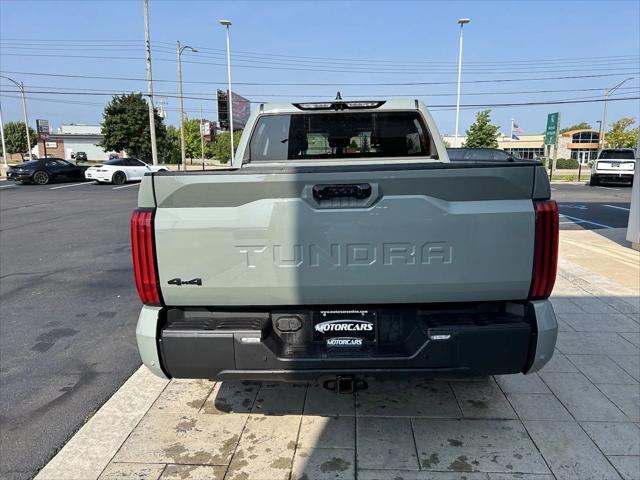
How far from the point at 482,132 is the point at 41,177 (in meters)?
30.2

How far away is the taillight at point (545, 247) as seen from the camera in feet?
8.06

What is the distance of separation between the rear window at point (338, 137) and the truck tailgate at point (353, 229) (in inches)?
71.6

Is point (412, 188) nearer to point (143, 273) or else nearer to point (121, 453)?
point (143, 273)

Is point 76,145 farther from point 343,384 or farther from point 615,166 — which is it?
point 343,384

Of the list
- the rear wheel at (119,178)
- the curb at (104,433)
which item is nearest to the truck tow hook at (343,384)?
the curb at (104,433)

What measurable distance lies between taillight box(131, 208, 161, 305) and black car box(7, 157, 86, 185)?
27.2 meters

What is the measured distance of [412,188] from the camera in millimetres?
2463

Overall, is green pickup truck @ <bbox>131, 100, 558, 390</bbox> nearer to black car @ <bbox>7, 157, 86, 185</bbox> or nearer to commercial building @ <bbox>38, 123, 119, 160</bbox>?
black car @ <bbox>7, 157, 86, 185</bbox>

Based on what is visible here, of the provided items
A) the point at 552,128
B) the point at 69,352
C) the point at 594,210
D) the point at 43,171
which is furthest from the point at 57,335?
the point at 552,128

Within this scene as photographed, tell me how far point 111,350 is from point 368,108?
3.31 metres

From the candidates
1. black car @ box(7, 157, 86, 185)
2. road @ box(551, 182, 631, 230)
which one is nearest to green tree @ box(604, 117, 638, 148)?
road @ box(551, 182, 631, 230)

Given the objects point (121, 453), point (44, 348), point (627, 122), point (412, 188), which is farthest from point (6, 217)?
point (627, 122)

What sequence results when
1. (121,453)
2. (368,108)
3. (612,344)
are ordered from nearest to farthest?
(121,453)
(368,108)
(612,344)

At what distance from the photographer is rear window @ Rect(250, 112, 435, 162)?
4.22 m
